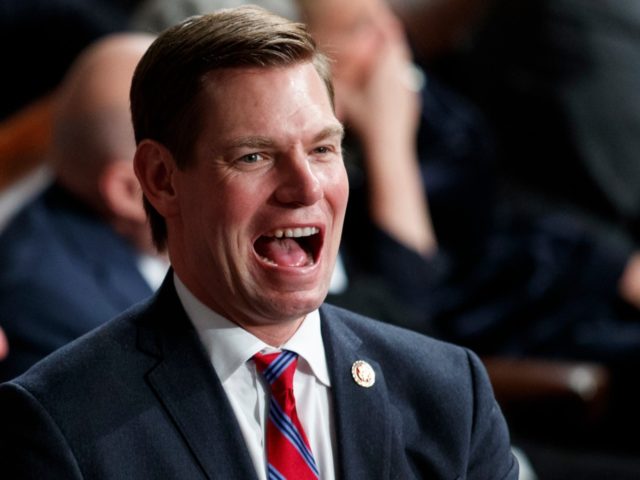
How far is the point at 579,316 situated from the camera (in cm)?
283

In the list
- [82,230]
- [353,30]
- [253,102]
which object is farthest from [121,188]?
[253,102]

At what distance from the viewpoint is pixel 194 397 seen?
1117 mm

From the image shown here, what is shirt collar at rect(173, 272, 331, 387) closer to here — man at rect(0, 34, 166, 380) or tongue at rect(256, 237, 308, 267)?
tongue at rect(256, 237, 308, 267)

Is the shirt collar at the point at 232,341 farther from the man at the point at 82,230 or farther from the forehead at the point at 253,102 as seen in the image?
the man at the point at 82,230

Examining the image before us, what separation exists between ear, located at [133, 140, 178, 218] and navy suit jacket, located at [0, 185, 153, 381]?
776 millimetres

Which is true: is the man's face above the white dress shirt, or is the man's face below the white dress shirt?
above

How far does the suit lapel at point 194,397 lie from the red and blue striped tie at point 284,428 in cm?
2

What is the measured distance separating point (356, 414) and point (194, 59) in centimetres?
32

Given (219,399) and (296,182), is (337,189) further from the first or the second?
(219,399)

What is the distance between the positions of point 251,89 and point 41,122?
173 cm

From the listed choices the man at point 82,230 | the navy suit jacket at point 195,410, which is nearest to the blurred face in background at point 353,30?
the man at point 82,230

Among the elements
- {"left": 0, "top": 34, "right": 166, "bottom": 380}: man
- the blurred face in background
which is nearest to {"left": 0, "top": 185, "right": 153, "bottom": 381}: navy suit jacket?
{"left": 0, "top": 34, "right": 166, "bottom": 380}: man

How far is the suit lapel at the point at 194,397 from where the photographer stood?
1.10m

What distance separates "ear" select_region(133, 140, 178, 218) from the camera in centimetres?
112
